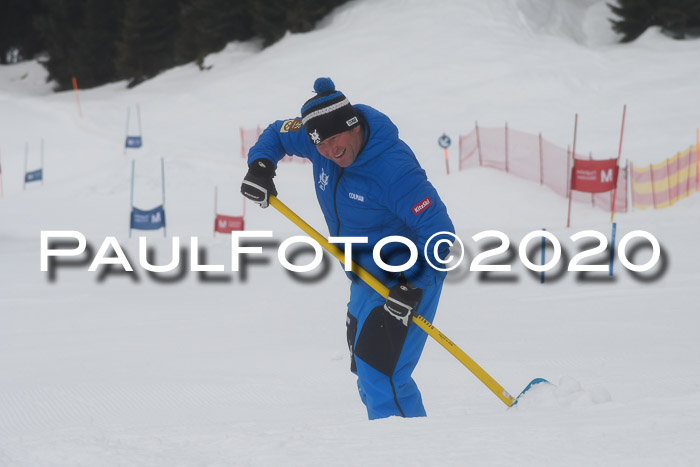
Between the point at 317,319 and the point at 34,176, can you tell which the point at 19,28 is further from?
the point at 317,319

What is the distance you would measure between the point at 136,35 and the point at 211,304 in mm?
35407

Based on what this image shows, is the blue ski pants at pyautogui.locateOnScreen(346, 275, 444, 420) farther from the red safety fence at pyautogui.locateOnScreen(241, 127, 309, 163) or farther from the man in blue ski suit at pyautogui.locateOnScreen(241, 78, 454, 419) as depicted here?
the red safety fence at pyautogui.locateOnScreen(241, 127, 309, 163)

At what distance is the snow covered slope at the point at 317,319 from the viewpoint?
2398 mm

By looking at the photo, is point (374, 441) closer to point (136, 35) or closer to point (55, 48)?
point (136, 35)

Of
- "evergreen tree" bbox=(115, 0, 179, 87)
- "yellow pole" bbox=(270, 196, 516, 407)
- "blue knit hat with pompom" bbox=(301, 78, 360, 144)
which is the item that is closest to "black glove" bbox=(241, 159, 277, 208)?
"yellow pole" bbox=(270, 196, 516, 407)

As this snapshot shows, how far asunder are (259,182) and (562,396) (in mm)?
1794

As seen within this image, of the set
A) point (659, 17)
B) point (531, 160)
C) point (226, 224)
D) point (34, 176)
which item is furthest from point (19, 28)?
point (531, 160)

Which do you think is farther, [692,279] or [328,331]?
[692,279]

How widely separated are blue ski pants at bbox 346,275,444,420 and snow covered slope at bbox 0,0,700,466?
284 millimetres

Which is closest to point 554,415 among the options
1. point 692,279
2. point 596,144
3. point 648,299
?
point 648,299

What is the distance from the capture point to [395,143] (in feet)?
10.4

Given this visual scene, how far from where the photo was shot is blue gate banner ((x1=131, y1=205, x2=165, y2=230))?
14.4 m

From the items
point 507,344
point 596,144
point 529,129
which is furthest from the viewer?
point 529,129

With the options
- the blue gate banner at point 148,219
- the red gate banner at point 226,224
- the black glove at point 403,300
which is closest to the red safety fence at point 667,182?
the red gate banner at point 226,224
